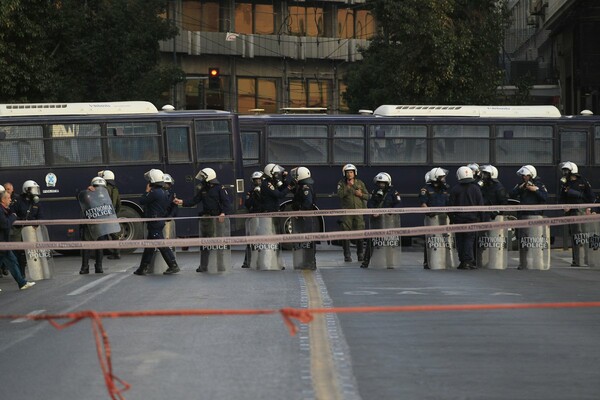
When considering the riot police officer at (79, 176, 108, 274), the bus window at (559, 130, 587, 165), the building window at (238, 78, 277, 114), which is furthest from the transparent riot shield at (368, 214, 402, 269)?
the building window at (238, 78, 277, 114)

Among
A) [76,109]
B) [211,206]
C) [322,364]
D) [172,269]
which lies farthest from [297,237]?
[76,109]

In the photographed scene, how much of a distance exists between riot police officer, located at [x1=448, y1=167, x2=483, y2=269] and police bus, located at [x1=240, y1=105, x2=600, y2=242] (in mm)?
9250

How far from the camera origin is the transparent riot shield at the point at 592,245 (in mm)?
24031

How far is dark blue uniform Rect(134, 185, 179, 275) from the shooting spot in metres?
22.2

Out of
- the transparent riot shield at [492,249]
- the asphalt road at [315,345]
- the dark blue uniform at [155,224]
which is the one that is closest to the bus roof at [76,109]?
the dark blue uniform at [155,224]

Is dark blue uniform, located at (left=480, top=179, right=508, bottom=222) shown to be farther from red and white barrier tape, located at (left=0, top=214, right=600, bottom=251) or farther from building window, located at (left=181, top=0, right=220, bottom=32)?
building window, located at (left=181, top=0, right=220, bottom=32)

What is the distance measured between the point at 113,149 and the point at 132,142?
466 mm

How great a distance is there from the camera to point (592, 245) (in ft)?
79.5

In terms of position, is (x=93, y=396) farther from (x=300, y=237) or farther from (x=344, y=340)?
(x=300, y=237)

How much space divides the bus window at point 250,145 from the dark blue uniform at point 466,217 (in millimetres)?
9750

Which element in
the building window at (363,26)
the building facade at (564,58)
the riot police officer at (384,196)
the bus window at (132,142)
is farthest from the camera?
the building window at (363,26)

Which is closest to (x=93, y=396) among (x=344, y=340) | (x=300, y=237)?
(x=344, y=340)

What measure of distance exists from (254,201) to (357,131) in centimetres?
607

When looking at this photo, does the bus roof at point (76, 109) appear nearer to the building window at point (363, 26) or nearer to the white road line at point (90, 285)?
the white road line at point (90, 285)
